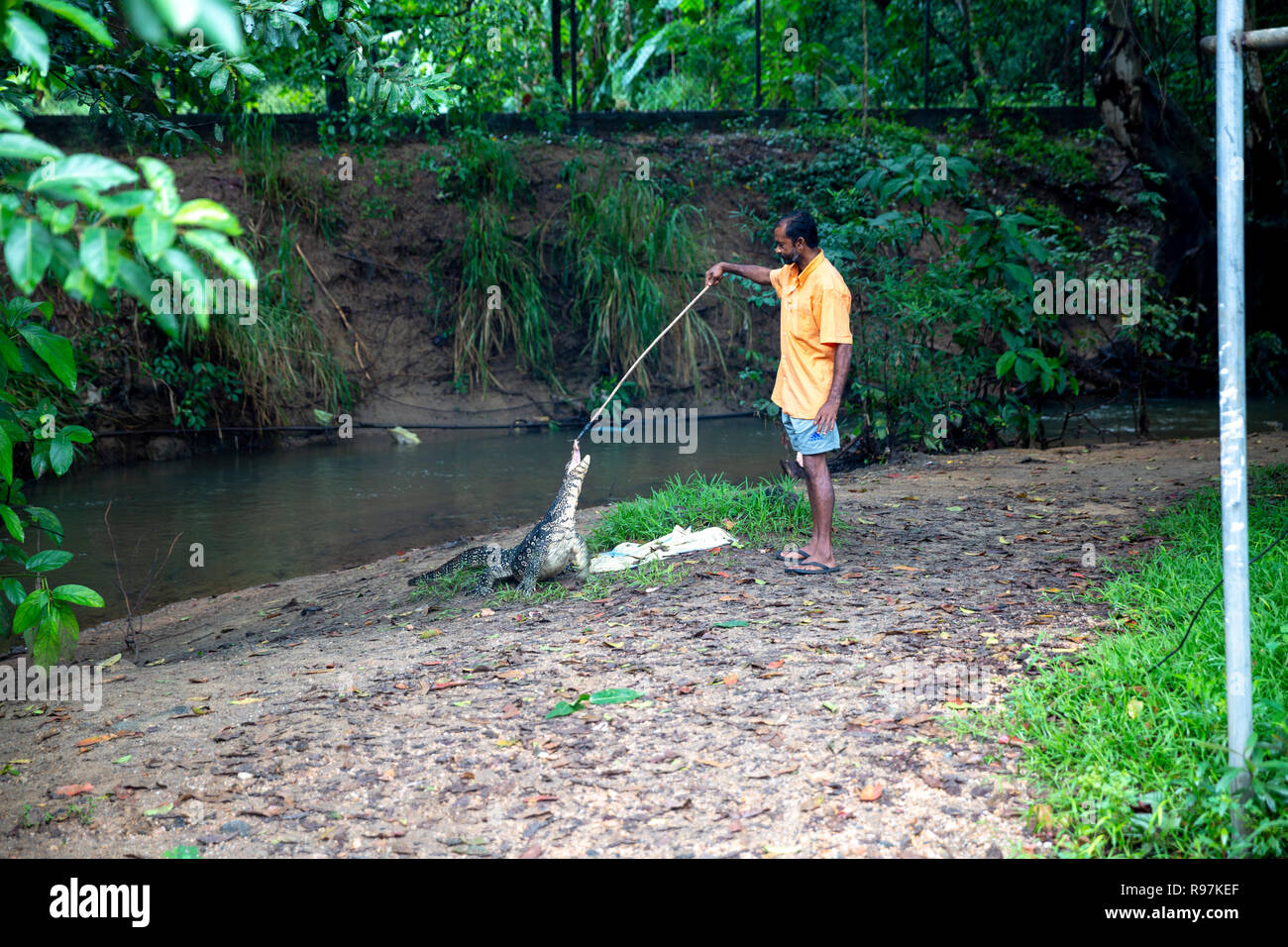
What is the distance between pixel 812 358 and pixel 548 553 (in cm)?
163

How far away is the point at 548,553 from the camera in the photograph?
5.11m

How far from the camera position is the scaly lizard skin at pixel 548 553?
16.8 ft

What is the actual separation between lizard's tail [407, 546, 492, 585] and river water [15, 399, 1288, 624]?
64.0 inches

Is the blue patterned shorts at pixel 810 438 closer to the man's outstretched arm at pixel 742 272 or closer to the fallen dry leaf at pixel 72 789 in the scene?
the man's outstretched arm at pixel 742 272

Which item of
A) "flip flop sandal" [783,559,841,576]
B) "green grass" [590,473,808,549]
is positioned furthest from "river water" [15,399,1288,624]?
"flip flop sandal" [783,559,841,576]

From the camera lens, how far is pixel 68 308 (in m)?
10.3

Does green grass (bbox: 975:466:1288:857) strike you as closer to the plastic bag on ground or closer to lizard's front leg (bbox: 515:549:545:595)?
the plastic bag on ground

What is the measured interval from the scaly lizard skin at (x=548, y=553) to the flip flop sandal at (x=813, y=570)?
41.6 inches

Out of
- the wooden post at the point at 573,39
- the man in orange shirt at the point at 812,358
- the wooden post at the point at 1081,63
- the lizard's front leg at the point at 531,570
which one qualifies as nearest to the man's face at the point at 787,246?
the man in orange shirt at the point at 812,358

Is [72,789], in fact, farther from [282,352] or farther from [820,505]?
[282,352]

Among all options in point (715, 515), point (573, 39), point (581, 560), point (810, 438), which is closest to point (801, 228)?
point (810, 438)

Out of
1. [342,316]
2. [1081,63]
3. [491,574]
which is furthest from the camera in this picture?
[1081,63]
